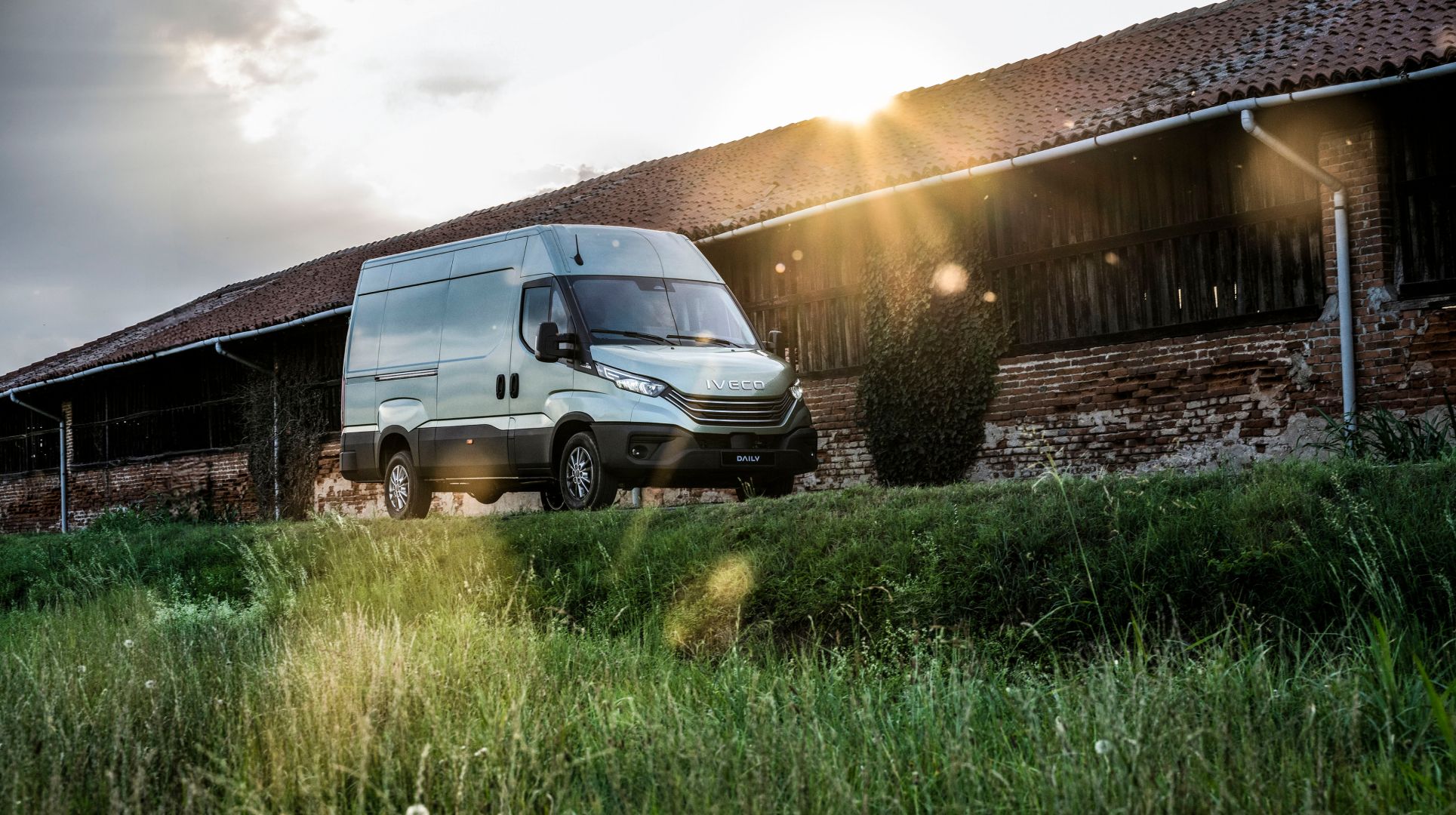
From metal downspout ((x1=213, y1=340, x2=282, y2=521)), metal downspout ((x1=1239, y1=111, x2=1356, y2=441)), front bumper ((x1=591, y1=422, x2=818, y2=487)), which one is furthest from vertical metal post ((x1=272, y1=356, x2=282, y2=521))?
metal downspout ((x1=1239, y1=111, x2=1356, y2=441))

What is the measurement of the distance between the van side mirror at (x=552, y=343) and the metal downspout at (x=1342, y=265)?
6008 millimetres

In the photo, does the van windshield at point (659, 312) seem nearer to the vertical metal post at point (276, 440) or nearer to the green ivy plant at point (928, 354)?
the green ivy plant at point (928, 354)

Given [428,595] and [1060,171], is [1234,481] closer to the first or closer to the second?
[428,595]

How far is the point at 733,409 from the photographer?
1053 centimetres

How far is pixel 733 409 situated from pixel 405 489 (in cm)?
412

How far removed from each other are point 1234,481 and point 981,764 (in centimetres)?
415

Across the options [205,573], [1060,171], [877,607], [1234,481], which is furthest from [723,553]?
[1060,171]

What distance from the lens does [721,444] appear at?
10.4 m

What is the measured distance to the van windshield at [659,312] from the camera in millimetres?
10891

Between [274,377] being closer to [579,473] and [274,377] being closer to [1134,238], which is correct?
[579,473]

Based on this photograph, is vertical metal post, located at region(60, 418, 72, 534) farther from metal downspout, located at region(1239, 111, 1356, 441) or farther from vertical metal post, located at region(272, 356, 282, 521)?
metal downspout, located at region(1239, 111, 1356, 441)

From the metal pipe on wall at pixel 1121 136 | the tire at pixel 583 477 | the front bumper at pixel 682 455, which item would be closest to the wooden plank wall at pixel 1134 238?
the metal pipe on wall at pixel 1121 136

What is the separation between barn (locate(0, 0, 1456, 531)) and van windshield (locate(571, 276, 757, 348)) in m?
2.75

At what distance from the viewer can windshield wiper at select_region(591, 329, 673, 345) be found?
35.4 feet
